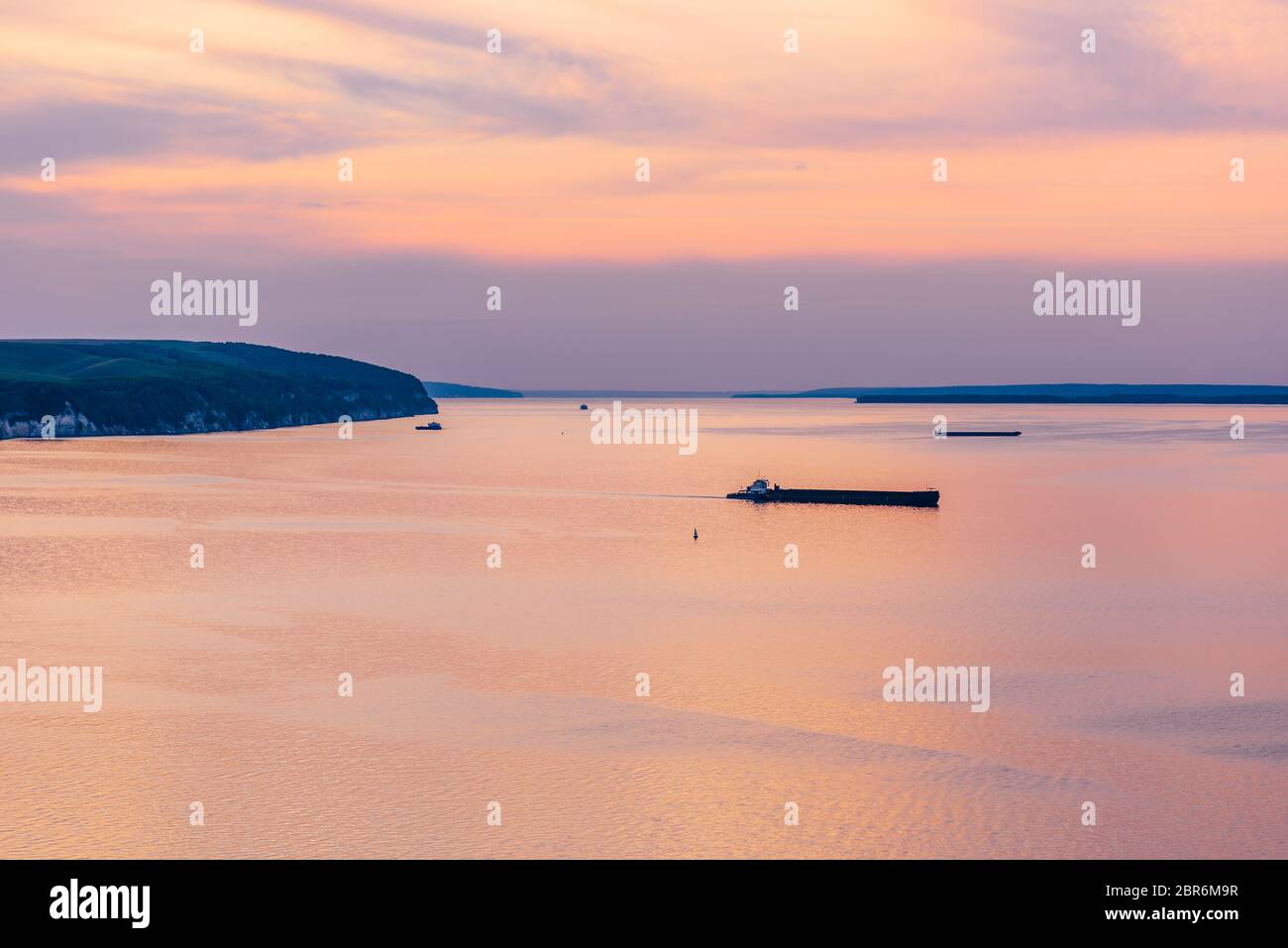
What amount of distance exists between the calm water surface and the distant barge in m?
15.4

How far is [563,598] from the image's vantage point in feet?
207

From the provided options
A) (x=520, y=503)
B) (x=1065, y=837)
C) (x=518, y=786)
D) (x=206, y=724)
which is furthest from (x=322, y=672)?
(x=520, y=503)

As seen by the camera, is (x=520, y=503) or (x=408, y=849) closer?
(x=408, y=849)

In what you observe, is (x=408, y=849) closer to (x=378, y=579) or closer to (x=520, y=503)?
(x=378, y=579)

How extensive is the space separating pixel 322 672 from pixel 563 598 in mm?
18778

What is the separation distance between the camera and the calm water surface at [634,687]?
30.8m

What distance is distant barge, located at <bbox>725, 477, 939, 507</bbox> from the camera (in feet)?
376
